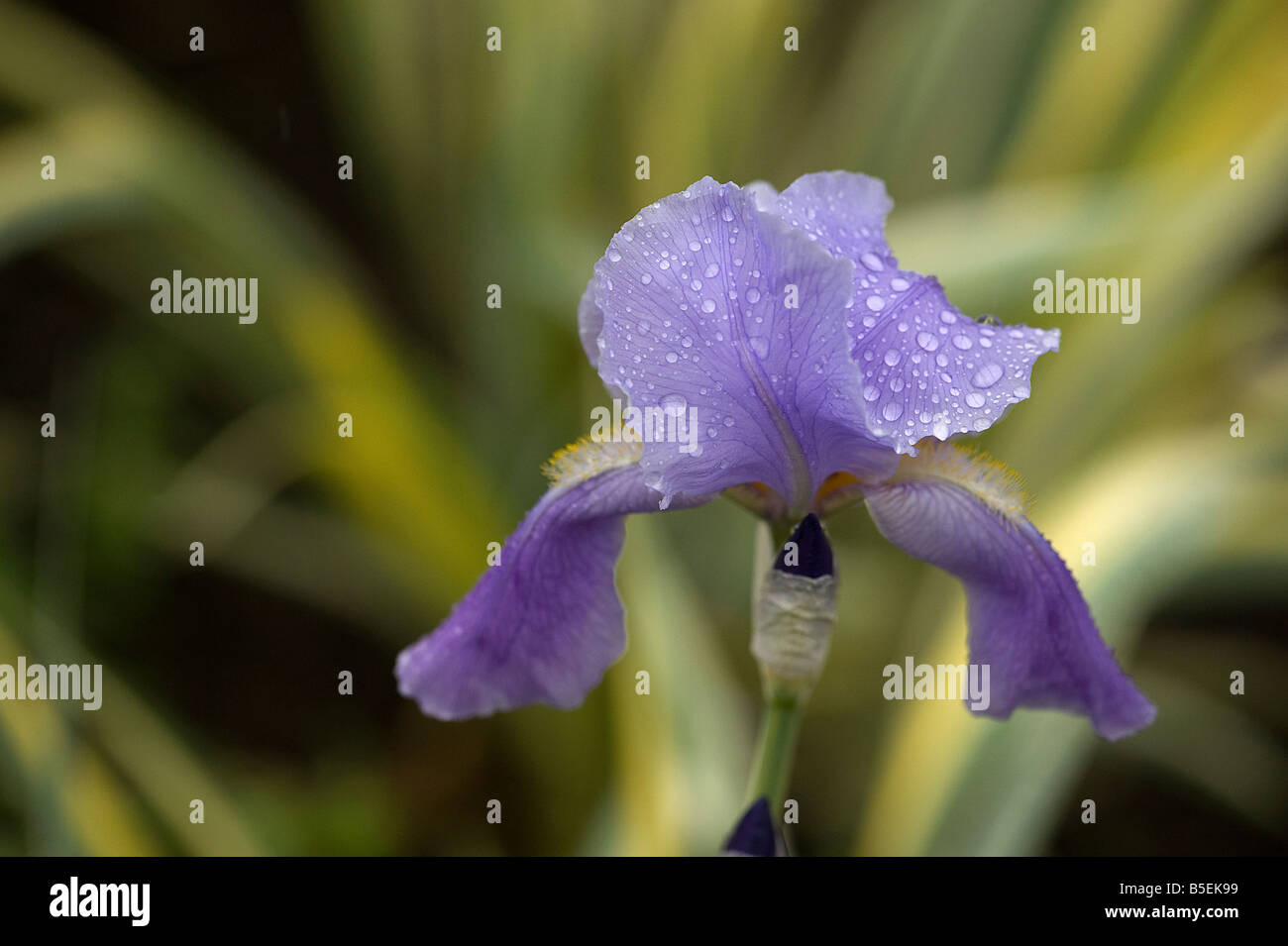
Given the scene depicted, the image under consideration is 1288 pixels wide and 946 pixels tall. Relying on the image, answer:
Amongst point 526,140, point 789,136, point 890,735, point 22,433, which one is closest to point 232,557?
point 22,433

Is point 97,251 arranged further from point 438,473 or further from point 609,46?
point 609,46

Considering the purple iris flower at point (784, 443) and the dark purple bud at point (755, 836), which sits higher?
the purple iris flower at point (784, 443)

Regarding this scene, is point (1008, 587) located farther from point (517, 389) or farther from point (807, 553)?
point (517, 389)

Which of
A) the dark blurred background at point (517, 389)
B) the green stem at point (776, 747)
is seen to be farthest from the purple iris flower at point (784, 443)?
the dark blurred background at point (517, 389)

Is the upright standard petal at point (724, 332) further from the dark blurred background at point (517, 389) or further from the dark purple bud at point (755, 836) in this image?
the dark blurred background at point (517, 389)

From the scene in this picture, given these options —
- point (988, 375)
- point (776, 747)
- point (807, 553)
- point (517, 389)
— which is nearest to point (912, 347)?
point (988, 375)

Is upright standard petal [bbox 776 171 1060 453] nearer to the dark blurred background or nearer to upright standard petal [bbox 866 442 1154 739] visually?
upright standard petal [bbox 866 442 1154 739]
